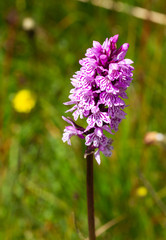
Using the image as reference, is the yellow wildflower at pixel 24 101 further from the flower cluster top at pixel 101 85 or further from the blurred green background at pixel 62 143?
the flower cluster top at pixel 101 85

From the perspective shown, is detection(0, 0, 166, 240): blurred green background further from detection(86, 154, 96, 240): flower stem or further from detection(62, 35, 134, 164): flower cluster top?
detection(62, 35, 134, 164): flower cluster top

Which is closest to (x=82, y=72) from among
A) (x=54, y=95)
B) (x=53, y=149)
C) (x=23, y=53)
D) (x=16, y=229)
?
(x=16, y=229)

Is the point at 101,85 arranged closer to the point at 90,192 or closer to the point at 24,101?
the point at 90,192

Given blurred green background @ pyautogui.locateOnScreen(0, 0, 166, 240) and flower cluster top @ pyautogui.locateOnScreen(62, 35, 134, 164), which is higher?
blurred green background @ pyautogui.locateOnScreen(0, 0, 166, 240)

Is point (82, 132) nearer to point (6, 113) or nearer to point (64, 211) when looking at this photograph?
point (64, 211)

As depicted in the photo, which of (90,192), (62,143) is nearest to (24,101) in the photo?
(62,143)

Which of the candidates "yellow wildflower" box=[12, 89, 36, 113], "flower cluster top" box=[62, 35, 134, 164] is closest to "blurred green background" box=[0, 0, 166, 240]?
"yellow wildflower" box=[12, 89, 36, 113]

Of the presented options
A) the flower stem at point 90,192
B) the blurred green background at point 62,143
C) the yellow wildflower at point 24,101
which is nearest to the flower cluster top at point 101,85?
the flower stem at point 90,192
